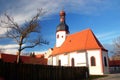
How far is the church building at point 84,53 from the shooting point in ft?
132

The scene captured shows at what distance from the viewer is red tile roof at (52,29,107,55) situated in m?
41.7

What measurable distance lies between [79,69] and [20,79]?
12137 millimetres

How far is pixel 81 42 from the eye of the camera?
44.0m

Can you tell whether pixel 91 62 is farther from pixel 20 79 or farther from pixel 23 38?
pixel 20 79

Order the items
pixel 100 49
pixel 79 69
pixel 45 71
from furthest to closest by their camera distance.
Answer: pixel 100 49, pixel 79 69, pixel 45 71

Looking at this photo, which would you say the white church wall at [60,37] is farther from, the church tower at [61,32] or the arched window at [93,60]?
the arched window at [93,60]

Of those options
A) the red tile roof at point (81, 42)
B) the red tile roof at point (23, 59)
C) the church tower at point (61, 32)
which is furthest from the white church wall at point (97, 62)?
the red tile roof at point (23, 59)

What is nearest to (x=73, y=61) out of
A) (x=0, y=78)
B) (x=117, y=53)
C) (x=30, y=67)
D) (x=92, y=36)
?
(x=92, y=36)

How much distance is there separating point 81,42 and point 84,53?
11.2 feet

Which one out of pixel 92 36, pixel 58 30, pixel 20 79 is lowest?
pixel 20 79

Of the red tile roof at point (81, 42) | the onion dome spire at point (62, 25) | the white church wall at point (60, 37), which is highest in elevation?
the onion dome spire at point (62, 25)

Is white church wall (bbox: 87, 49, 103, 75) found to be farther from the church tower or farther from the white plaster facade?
the church tower

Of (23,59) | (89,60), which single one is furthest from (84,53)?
(23,59)

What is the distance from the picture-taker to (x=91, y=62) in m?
41.0
